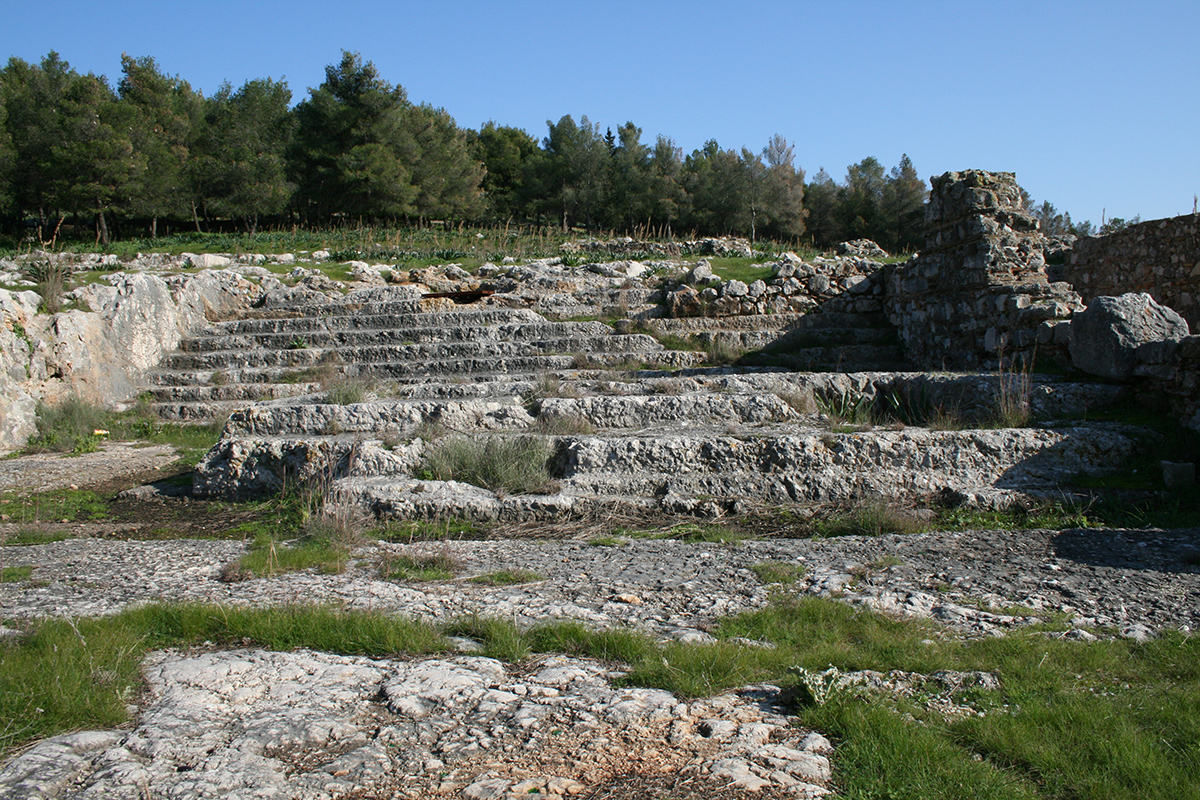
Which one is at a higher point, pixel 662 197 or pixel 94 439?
pixel 662 197

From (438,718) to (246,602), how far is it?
1759 mm

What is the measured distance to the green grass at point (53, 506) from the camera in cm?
583

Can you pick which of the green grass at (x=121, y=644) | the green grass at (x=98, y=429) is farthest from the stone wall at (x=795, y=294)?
the green grass at (x=121, y=644)

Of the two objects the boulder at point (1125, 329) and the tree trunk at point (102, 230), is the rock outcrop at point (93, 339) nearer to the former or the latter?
the boulder at point (1125, 329)

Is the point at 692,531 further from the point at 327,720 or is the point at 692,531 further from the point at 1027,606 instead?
the point at 327,720

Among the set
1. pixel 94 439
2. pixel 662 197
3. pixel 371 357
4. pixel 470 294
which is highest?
pixel 662 197

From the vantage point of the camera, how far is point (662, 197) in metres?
41.5

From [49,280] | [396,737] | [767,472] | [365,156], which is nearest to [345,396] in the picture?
[767,472]

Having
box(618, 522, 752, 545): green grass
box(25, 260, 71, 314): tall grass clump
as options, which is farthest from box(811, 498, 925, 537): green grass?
box(25, 260, 71, 314): tall grass clump

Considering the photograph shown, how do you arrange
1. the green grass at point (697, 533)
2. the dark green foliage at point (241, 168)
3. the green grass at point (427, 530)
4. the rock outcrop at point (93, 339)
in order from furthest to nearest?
the dark green foliage at point (241, 168)
the rock outcrop at point (93, 339)
the green grass at point (427, 530)
the green grass at point (697, 533)

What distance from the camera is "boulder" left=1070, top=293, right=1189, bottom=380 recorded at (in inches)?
264

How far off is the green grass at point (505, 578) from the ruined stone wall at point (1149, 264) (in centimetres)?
930

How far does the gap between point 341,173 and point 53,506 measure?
31.0m

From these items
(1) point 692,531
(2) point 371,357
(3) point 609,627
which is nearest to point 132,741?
(3) point 609,627
